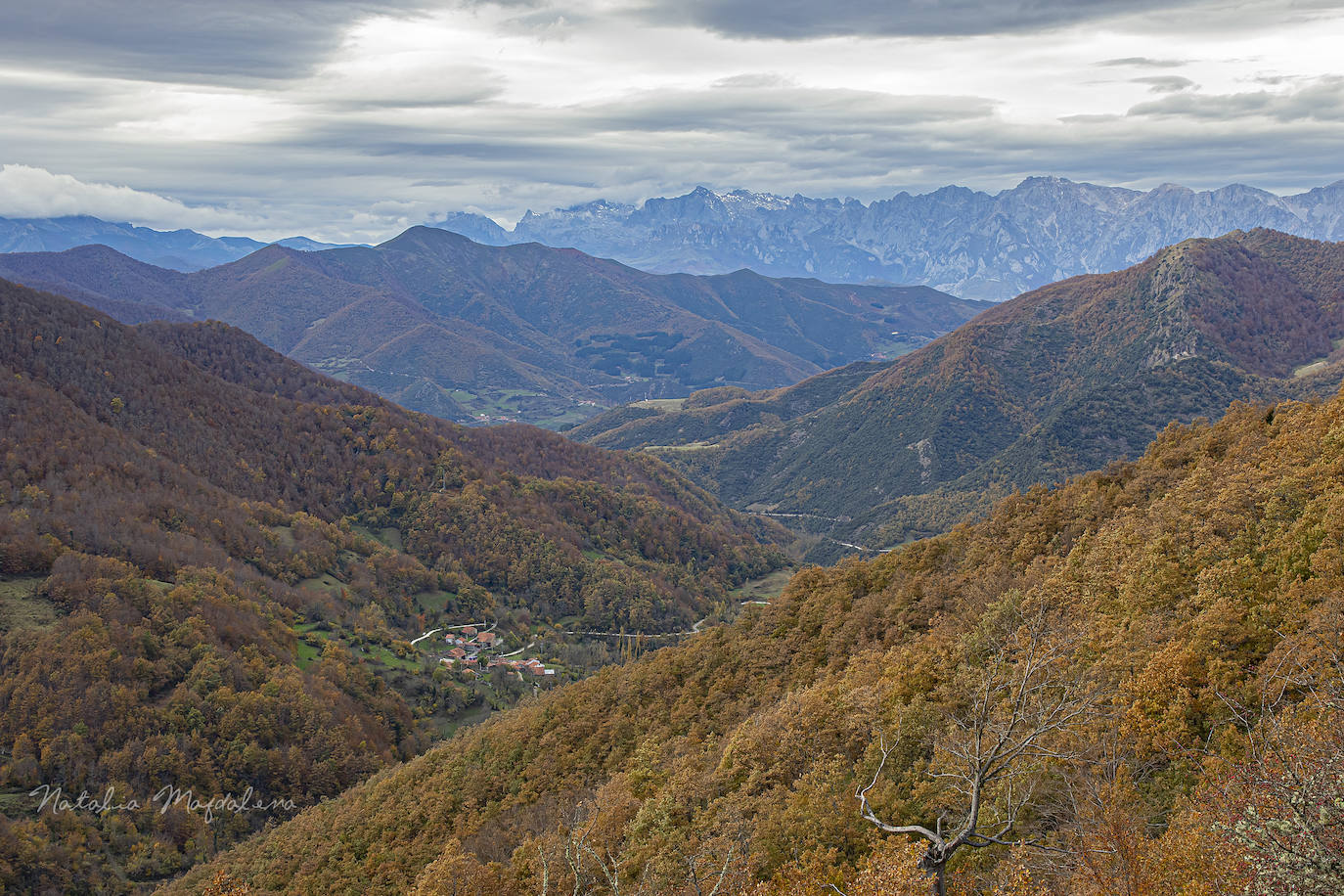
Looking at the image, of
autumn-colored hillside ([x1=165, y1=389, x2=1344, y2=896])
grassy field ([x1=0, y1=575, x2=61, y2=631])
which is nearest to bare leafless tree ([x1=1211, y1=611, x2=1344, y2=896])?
autumn-colored hillside ([x1=165, y1=389, x2=1344, y2=896])

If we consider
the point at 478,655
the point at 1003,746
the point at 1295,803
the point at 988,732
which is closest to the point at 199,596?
the point at 478,655

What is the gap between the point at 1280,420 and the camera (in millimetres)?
51031

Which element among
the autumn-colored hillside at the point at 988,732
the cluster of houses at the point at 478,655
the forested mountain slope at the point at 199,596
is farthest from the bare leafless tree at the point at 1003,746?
the cluster of houses at the point at 478,655

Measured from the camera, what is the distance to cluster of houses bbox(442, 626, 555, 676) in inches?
5413

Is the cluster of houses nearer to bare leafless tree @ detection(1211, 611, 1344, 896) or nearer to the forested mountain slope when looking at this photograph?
the forested mountain slope

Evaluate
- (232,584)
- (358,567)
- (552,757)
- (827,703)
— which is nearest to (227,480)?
(358,567)

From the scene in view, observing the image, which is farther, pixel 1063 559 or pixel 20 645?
pixel 20 645

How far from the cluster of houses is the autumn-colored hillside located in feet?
221

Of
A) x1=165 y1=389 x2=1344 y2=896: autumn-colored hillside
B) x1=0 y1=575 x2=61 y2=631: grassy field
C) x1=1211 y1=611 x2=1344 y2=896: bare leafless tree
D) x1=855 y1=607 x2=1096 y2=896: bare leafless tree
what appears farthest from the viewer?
x1=0 y1=575 x2=61 y2=631: grassy field

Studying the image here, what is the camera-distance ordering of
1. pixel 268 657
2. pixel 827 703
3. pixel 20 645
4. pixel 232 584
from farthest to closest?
pixel 232 584, pixel 268 657, pixel 20 645, pixel 827 703

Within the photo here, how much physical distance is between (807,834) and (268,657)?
101m

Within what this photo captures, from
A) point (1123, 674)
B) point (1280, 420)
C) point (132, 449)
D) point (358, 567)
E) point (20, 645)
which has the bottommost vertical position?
point (358, 567)

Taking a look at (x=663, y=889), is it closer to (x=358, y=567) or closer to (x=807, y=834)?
(x=807, y=834)

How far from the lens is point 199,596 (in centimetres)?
11469
